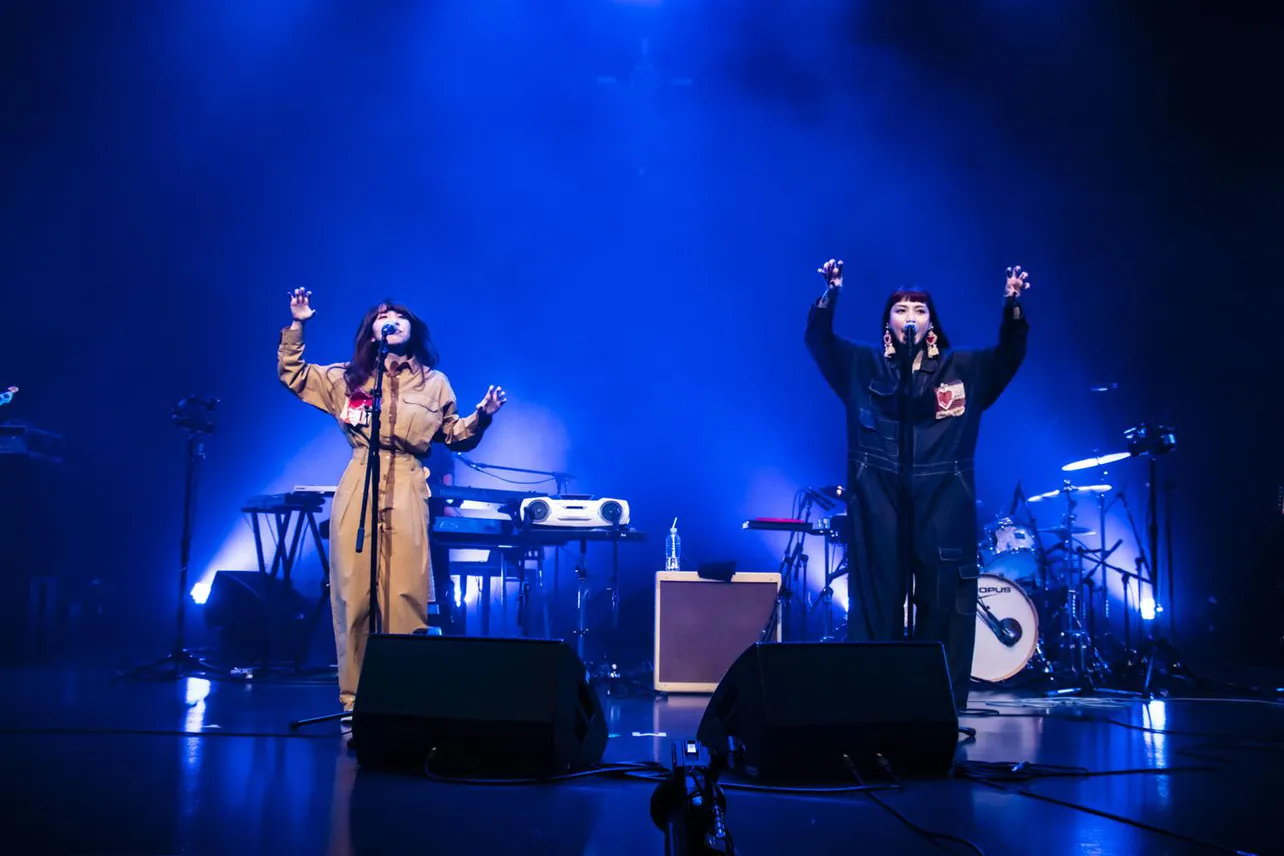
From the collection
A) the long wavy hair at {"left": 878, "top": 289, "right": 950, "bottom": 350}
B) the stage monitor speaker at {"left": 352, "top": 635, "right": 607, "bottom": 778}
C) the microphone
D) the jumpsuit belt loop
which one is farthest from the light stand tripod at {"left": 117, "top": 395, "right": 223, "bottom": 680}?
the microphone

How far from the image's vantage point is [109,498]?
27.6ft

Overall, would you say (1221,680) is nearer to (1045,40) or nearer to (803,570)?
(803,570)

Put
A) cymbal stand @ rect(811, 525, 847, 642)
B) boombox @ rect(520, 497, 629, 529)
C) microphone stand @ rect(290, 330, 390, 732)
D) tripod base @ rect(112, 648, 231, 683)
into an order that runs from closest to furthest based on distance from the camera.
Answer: microphone stand @ rect(290, 330, 390, 732), tripod base @ rect(112, 648, 231, 683), boombox @ rect(520, 497, 629, 529), cymbal stand @ rect(811, 525, 847, 642)

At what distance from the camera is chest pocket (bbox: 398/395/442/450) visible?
14.1 ft

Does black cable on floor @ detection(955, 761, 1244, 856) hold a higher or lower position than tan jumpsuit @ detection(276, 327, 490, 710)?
lower

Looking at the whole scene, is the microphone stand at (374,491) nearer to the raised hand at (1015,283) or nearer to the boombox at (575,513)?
the boombox at (575,513)

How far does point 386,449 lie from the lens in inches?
168

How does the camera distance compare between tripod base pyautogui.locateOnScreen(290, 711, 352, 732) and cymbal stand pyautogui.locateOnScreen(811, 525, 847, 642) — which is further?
cymbal stand pyautogui.locateOnScreen(811, 525, 847, 642)

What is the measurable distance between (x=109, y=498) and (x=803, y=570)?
250 inches

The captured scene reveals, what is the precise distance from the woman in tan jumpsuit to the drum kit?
131 inches

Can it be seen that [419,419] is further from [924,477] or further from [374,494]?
[924,477]

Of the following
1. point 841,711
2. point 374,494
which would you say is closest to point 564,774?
point 841,711

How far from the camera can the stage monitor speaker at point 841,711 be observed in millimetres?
2557

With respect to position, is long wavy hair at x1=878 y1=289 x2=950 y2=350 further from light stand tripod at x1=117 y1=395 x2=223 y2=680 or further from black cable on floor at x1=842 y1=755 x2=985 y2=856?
light stand tripod at x1=117 y1=395 x2=223 y2=680
